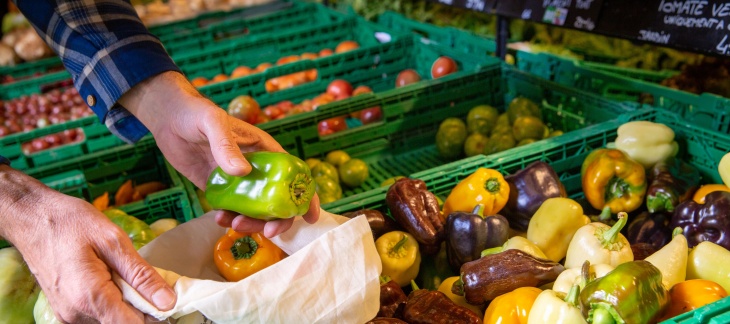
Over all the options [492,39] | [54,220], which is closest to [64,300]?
[54,220]

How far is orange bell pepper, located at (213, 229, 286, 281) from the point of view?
220cm

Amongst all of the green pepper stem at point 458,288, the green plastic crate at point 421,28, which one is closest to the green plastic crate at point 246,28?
the green plastic crate at point 421,28

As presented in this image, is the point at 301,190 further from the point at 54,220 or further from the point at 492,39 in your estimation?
the point at 492,39

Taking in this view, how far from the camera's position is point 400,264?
2422mm

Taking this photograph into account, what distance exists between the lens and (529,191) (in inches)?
107

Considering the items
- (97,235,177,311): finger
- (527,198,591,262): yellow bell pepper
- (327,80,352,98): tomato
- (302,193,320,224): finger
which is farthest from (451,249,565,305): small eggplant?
(327,80,352,98): tomato

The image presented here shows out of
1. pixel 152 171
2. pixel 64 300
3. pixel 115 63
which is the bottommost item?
pixel 152 171

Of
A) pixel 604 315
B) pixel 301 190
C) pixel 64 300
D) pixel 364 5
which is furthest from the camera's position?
pixel 364 5

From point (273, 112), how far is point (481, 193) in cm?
238

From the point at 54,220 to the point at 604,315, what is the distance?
5.19 ft

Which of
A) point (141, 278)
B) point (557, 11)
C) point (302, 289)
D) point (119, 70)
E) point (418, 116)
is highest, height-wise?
point (119, 70)

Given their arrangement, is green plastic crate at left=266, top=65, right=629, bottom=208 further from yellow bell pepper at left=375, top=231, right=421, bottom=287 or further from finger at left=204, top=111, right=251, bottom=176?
finger at left=204, top=111, right=251, bottom=176

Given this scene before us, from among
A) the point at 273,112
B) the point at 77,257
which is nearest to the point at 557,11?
the point at 273,112

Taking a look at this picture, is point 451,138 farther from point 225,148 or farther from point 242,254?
point 225,148
